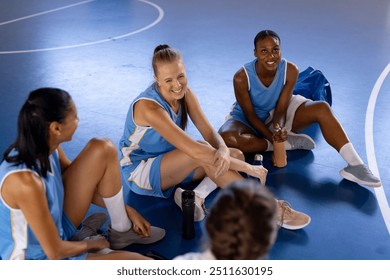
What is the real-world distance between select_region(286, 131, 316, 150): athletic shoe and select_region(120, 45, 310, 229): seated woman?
0.67m

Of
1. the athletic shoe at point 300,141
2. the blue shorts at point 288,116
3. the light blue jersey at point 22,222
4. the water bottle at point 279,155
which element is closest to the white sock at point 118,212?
the light blue jersey at point 22,222

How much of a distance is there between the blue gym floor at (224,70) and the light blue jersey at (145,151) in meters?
0.12

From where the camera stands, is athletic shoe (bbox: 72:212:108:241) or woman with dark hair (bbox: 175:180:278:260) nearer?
woman with dark hair (bbox: 175:180:278:260)

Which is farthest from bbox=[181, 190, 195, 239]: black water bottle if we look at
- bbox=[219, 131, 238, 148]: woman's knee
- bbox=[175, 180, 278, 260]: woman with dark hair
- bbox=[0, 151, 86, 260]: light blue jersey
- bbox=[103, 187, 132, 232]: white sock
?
bbox=[175, 180, 278, 260]: woman with dark hair

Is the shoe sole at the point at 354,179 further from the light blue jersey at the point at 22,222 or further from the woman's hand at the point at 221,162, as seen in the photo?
the light blue jersey at the point at 22,222

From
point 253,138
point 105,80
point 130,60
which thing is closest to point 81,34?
point 130,60

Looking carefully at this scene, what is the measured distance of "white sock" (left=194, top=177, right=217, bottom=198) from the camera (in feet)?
10.3

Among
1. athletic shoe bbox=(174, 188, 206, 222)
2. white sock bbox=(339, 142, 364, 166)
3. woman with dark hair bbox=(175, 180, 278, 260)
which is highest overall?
woman with dark hair bbox=(175, 180, 278, 260)

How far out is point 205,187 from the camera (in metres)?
3.19

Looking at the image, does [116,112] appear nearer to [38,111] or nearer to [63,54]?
[63,54]

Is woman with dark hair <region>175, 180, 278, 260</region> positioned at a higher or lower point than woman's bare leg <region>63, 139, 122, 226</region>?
higher

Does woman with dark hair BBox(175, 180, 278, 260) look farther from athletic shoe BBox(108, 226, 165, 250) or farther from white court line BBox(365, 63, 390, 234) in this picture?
white court line BBox(365, 63, 390, 234)

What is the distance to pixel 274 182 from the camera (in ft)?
11.2

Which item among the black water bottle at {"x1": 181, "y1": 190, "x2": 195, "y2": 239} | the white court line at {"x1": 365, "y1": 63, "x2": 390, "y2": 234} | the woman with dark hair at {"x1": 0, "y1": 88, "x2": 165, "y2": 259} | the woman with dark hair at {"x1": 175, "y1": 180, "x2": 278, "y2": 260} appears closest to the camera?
the woman with dark hair at {"x1": 175, "y1": 180, "x2": 278, "y2": 260}
